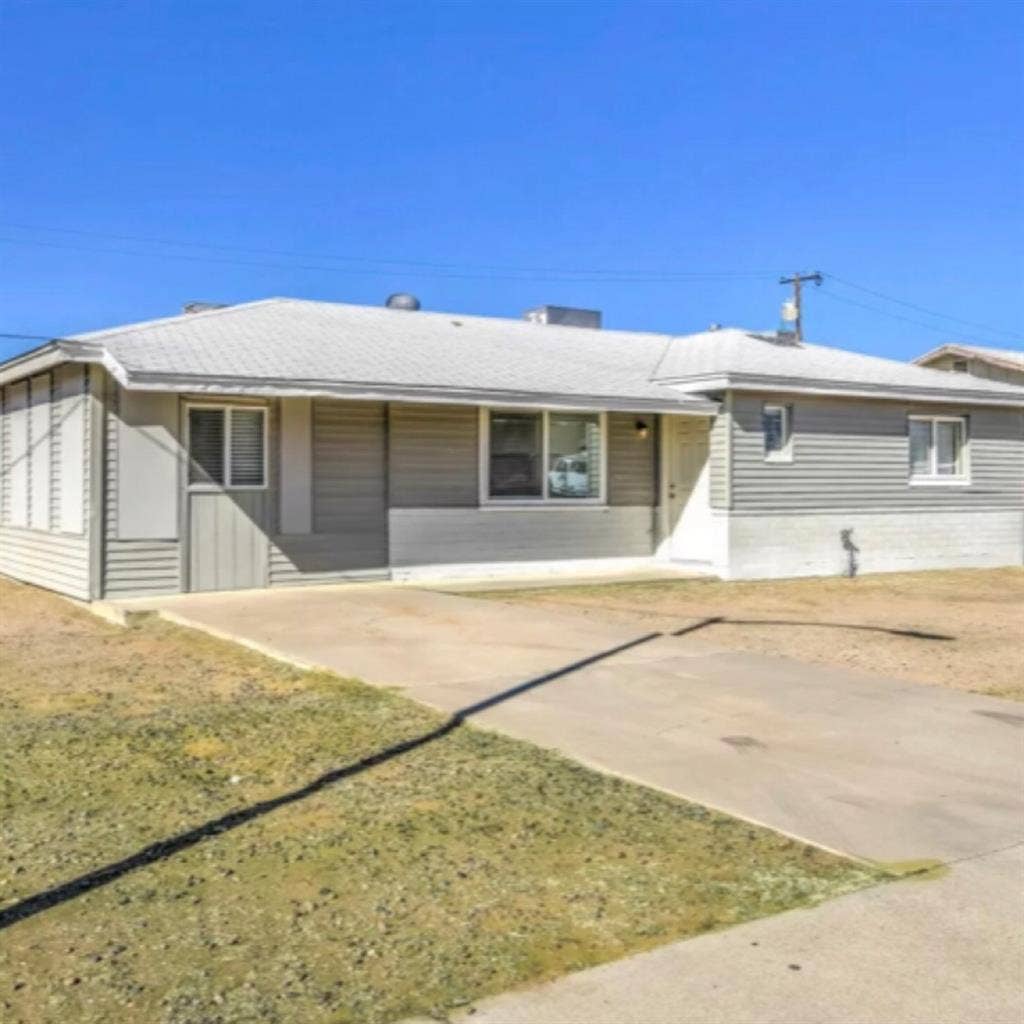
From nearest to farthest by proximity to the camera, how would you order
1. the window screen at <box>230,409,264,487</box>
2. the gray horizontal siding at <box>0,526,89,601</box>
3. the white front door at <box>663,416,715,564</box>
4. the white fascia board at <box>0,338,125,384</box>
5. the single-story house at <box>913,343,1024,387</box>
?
the white fascia board at <box>0,338,125,384</box> < the gray horizontal siding at <box>0,526,89,601</box> < the window screen at <box>230,409,264,487</box> < the white front door at <box>663,416,715,564</box> < the single-story house at <box>913,343,1024,387</box>

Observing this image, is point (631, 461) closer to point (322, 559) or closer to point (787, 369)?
point (787, 369)

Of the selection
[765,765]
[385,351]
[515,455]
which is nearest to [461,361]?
[385,351]

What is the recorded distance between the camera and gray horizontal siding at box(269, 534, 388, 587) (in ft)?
45.7

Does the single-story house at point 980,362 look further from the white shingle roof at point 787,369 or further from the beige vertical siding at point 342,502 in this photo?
the beige vertical siding at point 342,502

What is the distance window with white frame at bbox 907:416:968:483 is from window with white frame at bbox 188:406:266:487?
1076 centimetres

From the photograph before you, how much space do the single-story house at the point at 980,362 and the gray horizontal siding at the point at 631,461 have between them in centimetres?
1992

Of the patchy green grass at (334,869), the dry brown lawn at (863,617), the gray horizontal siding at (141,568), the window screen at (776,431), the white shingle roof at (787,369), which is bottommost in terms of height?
the patchy green grass at (334,869)

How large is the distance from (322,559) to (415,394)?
2.36 m

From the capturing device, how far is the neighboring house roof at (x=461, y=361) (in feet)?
43.3

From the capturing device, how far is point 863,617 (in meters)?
12.4

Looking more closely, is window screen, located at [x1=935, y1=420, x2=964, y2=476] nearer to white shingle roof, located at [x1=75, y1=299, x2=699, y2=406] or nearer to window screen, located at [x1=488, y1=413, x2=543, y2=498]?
white shingle roof, located at [x1=75, y1=299, x2=699, y2=406]

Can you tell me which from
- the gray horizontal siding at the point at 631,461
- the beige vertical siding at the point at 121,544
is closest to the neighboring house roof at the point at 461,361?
the gray horizontal siding at the point at 631,461

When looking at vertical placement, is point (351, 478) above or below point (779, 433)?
below

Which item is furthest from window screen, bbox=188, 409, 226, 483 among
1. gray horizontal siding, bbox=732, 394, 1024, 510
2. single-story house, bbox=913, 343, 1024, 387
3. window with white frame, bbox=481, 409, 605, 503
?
single-story house, bbox=913, 343, 1024, 387
